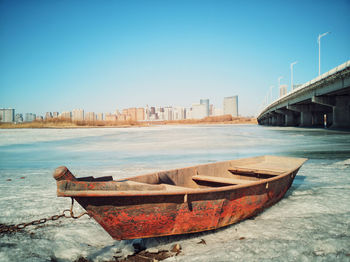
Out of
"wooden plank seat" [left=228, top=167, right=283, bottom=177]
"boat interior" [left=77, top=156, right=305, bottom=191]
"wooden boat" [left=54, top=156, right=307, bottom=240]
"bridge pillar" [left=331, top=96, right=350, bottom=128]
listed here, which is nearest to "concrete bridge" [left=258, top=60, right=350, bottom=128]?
"bridge pillar" [left=331, top=96, right=350, bottom=128]

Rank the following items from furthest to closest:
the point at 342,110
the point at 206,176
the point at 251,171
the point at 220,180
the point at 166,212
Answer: the point at 342,110 < the point at 251,171 < the point at 206,176 < the point at 220,180 < the point at 166,212

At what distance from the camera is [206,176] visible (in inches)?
213

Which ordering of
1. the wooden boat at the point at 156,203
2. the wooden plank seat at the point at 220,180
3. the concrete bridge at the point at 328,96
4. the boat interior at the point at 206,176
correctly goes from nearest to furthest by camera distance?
1. the wooden boat at the point at 156,203
2. the boat interior at the point at 206,176
3. the wooden plank seat at the point at 220,180
4. the concrete bridge at the point at 328,96

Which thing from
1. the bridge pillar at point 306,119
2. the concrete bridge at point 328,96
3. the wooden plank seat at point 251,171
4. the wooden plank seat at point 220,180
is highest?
the concrete bridge at point 328,96

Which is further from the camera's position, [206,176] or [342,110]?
[342,110]

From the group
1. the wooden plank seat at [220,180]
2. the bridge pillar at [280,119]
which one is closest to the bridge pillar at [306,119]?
the bridge pillar at [280,119]

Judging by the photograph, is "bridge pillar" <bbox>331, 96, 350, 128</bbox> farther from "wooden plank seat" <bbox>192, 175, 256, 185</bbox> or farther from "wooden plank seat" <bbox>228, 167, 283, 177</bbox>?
"wooden plank seat" <bbox>192, 175, 256, 185</bbox>

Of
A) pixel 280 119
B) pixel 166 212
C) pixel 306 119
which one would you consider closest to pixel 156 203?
pixel 166 212

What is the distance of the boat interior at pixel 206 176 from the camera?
155 inches

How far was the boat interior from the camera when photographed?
155 inches

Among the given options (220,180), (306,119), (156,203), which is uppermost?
(306,119)

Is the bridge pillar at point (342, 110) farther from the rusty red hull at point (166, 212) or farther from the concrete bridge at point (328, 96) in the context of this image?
the rusty red hull at point (166, 212)

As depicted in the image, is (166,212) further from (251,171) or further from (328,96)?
(328,96)

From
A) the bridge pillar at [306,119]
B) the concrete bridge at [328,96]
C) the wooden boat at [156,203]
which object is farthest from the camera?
the bridge pillar at [306,119]
